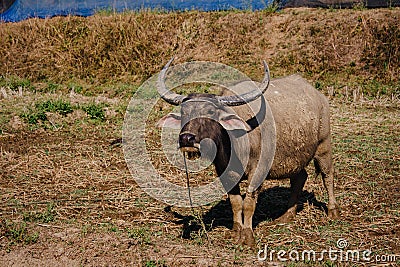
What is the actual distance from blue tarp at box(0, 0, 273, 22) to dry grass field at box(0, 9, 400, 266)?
57 cm

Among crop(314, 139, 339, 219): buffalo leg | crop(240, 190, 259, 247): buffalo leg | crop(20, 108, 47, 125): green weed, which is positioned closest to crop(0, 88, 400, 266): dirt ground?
crop(240, 190, 259, 247): buffalo leg

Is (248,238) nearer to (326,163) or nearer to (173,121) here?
(173,121)

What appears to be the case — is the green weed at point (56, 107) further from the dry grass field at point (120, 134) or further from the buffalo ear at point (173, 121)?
the buffalo ear at point (173, 121)

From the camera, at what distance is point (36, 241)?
4.84 meters

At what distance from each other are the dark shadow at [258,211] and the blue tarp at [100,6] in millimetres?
13459

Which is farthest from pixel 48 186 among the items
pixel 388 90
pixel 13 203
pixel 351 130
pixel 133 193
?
pixel 388 90

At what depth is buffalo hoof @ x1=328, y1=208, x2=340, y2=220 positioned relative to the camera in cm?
564

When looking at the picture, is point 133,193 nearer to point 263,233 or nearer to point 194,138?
point 263,233

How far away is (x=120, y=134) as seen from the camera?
935 cm

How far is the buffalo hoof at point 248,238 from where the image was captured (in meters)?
4.82

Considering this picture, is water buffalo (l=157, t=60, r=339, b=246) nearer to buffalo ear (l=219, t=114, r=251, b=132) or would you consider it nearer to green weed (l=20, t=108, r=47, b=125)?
buffalo ear (l=219, t=114, r=251, b=132)

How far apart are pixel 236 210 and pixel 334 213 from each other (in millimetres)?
1310

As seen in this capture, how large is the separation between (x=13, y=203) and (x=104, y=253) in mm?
1970

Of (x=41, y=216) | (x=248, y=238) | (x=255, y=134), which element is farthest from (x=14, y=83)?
(x=248, y=238)
